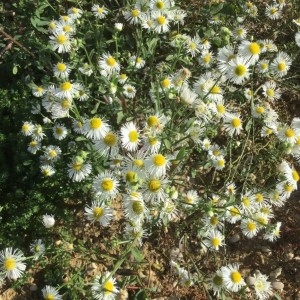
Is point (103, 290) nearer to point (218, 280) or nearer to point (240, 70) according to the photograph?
point (218, 280)

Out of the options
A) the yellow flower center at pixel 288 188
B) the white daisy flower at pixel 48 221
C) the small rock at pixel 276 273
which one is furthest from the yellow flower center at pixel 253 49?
the white daisy flower at pixel 48 221

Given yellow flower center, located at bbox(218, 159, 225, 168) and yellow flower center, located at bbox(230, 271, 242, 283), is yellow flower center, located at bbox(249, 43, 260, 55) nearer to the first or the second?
yellow flower center, located at bbox(218, 159, 225, 168)

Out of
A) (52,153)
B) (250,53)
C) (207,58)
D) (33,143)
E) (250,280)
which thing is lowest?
(250,280)

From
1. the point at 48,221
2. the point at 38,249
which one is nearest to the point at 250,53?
the point at 48,221

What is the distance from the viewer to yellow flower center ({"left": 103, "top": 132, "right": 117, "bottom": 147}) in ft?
8.31

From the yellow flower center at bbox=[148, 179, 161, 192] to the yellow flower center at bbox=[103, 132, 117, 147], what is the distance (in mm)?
357

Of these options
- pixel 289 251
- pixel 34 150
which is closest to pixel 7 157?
pixel 34 150

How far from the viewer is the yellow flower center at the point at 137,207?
2.31 metres

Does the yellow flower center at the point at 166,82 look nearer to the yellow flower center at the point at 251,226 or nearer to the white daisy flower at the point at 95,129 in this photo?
the white daisy flower at the point at 95,129

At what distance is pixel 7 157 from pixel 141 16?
1355 millimetres

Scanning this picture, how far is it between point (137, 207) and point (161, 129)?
1.51 ft

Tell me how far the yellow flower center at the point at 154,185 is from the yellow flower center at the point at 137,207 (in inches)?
3.7

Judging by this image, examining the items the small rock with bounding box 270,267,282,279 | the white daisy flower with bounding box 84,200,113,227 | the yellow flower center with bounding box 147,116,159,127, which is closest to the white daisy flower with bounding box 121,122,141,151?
the yellow flower center with bounding box 147,116,159,127

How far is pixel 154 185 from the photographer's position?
232 centimetres
